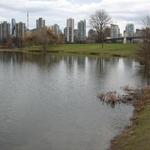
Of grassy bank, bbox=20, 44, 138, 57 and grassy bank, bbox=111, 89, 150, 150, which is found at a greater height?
grassy bank, bbox=20, 44, 138, 57

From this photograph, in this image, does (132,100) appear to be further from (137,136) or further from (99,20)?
(99,20)

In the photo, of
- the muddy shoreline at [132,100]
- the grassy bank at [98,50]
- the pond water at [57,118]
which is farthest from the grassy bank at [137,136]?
the grassy bank at [98,50]

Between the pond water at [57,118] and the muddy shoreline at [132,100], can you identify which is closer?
the pond water at [57,118]

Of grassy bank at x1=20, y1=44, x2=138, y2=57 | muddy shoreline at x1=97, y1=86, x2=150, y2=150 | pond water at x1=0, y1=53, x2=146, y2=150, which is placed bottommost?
pond water at x1=0, y1=53, x2=146, y2=150

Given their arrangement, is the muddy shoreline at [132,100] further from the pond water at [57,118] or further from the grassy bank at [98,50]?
the grassy bank at [98,50]

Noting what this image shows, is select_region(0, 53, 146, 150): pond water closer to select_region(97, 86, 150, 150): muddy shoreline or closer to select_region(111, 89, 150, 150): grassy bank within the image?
select_region(97, 86, 150, 150): muddy shoreline

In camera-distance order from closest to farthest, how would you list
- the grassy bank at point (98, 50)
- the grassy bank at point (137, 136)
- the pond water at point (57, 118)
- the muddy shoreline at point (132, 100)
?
the grassy bank at point (137, 136) → the pond water at point (57, 118) → the muddy shoreline at point (132, 100) → the grassy bank at point (98, 50)

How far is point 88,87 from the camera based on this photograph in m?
42.8

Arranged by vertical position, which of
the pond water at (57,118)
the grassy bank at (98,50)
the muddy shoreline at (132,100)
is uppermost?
the grassy bank at (98,50)

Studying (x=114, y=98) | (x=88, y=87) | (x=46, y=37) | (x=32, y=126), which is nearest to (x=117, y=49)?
A: (x=46, y=37)

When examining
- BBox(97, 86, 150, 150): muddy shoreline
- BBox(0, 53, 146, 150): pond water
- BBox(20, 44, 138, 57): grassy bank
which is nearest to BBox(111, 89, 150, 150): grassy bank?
BBox(97, 86, 150, 150): muddy shoreline

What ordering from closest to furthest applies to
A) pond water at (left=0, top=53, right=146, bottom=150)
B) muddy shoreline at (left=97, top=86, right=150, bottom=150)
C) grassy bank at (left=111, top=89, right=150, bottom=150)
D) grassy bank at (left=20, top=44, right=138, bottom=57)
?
1. grassy bank at (left=111, top=89, right=150, bottom=150)
2. pond water at (left=0, top=53, right=146, bottom=150)
3. muddy shoreline at (left=97, top=86, right=150, bottom=150)
4. grassy bank at (left=20, top=44, right=138, bottom=57)

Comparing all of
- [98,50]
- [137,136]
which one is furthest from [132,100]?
[98,50]

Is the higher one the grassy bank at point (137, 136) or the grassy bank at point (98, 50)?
the grassy bank at point (98, 50)
